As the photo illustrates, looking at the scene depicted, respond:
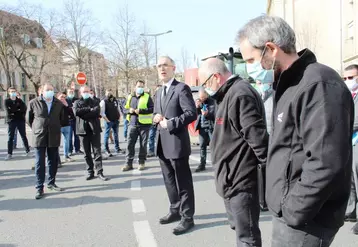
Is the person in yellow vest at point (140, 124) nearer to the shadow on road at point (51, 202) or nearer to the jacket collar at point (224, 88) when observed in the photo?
the shadow on road at point (51, 202)

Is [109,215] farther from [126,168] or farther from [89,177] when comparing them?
[126,168]

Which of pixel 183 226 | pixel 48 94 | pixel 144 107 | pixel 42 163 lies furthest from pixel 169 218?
pixel 144 107

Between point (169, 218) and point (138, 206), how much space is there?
2.88ft

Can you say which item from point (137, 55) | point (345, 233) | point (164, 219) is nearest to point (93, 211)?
point (164, 219)

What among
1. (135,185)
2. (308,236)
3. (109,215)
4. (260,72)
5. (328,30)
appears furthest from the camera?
(328,30)

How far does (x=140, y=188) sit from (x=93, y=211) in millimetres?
1320

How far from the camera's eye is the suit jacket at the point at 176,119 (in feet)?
13.0

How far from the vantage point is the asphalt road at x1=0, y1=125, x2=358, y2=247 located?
3.71 meters

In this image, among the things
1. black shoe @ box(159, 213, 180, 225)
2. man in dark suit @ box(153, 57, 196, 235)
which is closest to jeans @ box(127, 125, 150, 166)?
man in dark suit @ box(153, 57, 196, 235)

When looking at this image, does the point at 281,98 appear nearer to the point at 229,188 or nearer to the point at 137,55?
the point at 229,188

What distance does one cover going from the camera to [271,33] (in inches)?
65.9

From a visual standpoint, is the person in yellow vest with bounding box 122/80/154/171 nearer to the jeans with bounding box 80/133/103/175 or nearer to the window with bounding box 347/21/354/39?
the jeans with bounding box 80/133/103/175

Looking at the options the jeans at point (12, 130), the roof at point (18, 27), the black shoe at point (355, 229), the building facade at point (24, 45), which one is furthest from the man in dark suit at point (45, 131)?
the roof at point (18, 27)

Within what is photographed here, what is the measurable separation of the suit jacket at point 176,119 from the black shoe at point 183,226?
78 cm
